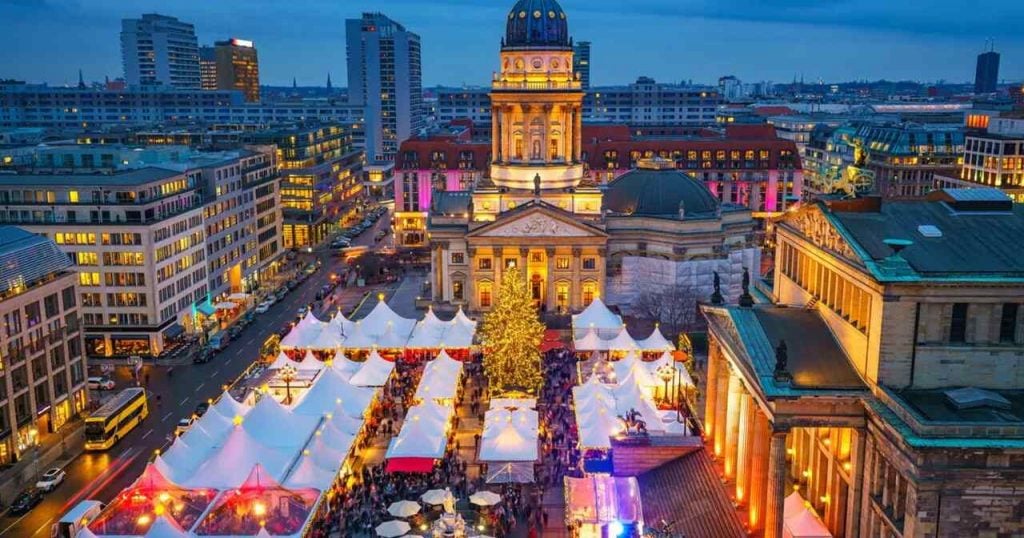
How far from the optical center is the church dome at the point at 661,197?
113m

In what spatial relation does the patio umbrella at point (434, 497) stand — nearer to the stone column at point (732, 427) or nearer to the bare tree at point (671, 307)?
the stone column at point (732, 427)

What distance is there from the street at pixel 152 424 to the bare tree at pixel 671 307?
34.0m

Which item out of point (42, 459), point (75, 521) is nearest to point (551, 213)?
point (42, 459)

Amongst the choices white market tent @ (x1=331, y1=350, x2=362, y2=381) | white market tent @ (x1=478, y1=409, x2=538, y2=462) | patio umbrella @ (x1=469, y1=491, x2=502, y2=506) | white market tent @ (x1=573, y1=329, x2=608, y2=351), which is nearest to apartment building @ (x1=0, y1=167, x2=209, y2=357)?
white market tent @ (x1=331, y1=350, x2=362, y2=381)

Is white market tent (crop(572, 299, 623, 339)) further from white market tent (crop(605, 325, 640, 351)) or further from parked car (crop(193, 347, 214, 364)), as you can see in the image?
parked car (crop(193, 347, 214, 364))

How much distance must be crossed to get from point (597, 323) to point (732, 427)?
118ft

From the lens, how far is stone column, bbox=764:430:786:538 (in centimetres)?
4303

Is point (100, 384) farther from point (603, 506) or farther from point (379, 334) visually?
point (603, 506)

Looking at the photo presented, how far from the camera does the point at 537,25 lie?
11594 cm

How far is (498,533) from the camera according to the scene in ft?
174

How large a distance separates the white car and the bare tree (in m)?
60.5

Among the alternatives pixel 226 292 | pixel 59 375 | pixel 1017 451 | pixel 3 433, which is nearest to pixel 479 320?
pixel 226 292

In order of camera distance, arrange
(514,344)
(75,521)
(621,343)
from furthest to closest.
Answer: (621,343), (514,344), (75,521)

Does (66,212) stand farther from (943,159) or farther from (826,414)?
(943,159)
